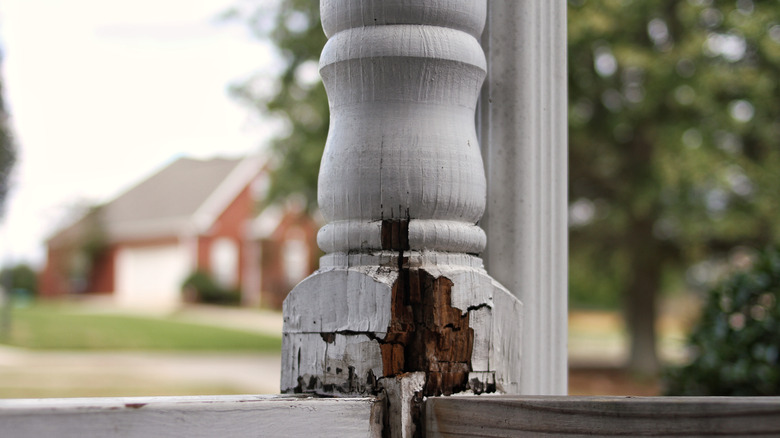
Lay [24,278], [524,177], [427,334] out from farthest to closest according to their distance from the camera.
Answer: [24,278] → [524,177] → [427,334]

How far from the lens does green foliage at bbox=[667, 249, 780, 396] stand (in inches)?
111

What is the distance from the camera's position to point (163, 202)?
22.8 m

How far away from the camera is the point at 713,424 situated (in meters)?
0.73

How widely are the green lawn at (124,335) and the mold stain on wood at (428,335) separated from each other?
11820 millimetres

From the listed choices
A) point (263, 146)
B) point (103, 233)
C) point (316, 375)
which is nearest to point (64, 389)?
→ point (263, 146)

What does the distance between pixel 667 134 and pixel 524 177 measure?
853 centimetres

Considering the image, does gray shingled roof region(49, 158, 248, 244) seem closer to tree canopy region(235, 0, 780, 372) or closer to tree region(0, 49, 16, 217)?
tree region(0, 49, 16, 217)

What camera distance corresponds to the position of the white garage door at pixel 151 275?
21969 mm

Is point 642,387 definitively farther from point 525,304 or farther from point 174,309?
point 174,309

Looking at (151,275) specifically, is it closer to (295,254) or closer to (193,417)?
(295,254)

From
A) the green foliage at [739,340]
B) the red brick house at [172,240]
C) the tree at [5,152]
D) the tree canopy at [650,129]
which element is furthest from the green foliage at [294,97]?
the red brick house at [172,240]

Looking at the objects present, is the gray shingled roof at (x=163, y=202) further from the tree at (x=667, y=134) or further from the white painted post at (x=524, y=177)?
the white painted post at (x=524, y=177)

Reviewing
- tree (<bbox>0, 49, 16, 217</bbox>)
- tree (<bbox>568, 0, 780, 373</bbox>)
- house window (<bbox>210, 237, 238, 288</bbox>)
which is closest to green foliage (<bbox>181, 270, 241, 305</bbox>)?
house window (<bbox>210, 237, 238, 288</bbox>)

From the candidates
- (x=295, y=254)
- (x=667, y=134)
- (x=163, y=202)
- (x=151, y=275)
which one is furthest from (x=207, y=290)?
(x=667, y=134)
